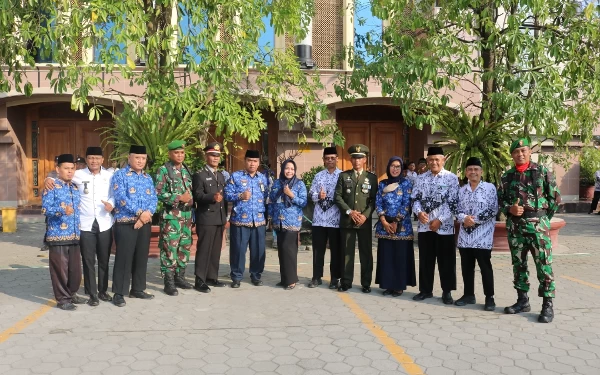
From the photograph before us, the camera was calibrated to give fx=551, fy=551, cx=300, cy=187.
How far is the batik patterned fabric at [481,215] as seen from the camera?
5.77 meters

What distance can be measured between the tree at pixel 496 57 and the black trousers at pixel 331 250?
2564mm

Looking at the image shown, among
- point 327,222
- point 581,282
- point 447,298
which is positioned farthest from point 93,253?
point 581,282

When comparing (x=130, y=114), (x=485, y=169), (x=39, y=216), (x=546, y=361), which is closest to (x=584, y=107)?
(x=485, y=169)

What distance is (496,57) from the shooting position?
949 centimetres

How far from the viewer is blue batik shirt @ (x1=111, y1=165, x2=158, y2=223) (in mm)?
6051

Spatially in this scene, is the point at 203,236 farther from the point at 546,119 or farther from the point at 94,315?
the point at 546,119

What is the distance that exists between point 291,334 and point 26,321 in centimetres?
265

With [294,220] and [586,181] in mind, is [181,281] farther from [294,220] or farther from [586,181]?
[586,181]

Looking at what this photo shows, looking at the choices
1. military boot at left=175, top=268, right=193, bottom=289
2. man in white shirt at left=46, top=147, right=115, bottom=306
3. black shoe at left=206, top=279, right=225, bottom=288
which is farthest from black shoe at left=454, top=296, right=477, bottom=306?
man in white shirt at left=46, top=147, right=115, bottom=306

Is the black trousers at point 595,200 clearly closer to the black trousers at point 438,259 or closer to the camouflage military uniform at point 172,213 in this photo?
the black trousers at point 438,259

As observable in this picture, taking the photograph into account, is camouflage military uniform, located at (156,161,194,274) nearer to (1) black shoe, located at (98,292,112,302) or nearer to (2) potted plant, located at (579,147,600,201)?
(1) black shoe, located at (98,292,112,302)

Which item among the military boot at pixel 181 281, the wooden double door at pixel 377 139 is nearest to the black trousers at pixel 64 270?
the military boot at pixel 181 281

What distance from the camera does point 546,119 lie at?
8.10m

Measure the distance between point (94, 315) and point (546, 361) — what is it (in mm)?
4230
